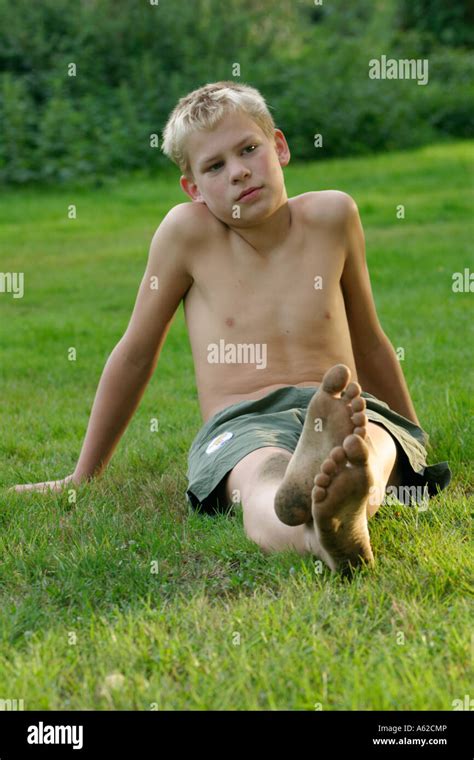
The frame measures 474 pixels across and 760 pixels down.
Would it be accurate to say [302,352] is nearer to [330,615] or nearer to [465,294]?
[330,615]

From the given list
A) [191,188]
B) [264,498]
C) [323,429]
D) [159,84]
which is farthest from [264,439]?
[159,84]

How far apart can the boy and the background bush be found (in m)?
6.63

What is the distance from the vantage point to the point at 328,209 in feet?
11.4

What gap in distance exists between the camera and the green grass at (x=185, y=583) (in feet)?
7.08

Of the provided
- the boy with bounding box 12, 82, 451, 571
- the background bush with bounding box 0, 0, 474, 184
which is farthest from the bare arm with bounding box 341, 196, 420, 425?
the background bush with bounding box 0, 0, 474, 184

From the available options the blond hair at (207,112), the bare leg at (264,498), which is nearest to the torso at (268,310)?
the blond hair at (207,112)

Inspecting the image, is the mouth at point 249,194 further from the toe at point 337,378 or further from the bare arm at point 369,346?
the toe at point 337,378

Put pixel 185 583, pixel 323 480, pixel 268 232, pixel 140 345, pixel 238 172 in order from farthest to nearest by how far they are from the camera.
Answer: pixel 140 345 < pixel 268 232 < pixel 238 172 < pixel 185 583 < pixel 323 480

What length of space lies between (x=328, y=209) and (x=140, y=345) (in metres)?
0.74

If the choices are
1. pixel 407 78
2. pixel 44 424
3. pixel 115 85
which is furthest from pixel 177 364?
pixel 407 78

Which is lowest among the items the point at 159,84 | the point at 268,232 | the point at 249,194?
the point at 268,232

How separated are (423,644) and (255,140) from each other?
172 cm

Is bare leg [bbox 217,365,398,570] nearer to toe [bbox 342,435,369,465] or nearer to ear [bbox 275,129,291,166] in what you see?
toe [bbox 342,435,369,465]

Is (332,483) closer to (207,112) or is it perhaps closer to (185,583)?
(185,583)
